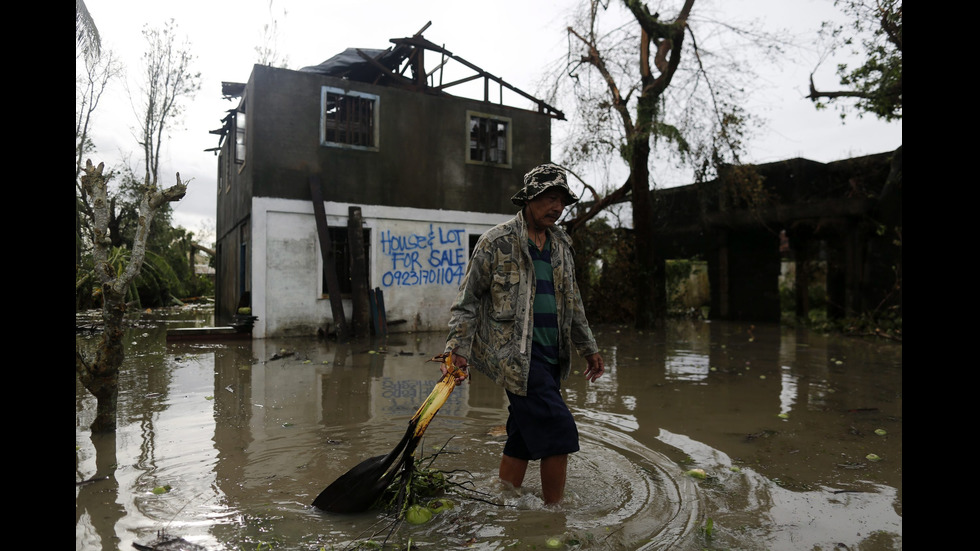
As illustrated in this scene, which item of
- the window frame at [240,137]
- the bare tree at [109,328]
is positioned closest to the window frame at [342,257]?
the window frame at [240,137]

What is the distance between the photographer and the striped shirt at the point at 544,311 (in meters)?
3.06

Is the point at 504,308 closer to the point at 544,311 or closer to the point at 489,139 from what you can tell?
the point at 544,311

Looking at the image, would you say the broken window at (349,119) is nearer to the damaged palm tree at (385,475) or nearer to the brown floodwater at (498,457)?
the brown floodwater at (498,457)

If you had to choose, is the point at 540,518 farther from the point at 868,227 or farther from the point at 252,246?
the point at 868,227

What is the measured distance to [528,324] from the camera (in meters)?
3.00

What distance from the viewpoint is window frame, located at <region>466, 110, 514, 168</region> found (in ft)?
45.9

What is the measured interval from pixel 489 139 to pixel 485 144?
166 mm

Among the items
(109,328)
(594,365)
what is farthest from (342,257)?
(594,365)

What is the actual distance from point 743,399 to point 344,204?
29.4 feet

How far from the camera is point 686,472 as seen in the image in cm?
371

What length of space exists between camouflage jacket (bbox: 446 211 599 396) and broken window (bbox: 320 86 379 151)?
9952 millimetres

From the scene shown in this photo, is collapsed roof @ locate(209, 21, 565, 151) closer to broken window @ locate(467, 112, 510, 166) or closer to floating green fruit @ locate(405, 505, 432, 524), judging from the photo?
broken window @ locate(467, 112, 510, 166)

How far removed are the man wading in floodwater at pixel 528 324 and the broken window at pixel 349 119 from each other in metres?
9.95

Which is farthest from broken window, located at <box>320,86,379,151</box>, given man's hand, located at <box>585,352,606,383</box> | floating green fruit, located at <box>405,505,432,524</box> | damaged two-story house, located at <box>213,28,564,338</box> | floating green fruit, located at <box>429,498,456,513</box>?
floating green fruit, located at <box>405,505,432,524</box>
